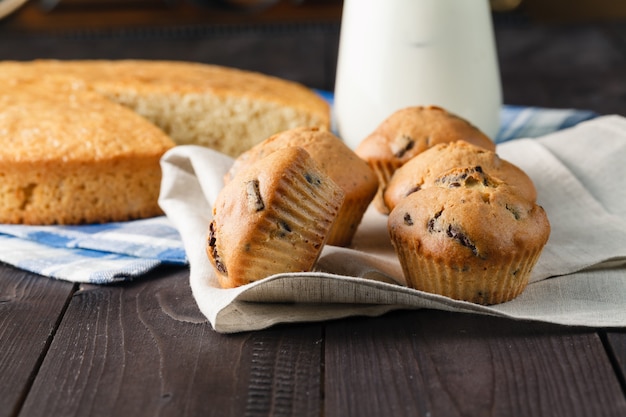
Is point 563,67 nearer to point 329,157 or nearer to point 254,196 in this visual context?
point 329,157

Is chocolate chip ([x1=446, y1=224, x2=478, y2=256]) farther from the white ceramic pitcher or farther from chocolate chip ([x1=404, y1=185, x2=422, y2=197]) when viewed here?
the white ceramic pitcher

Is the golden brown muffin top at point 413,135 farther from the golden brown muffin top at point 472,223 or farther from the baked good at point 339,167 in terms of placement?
the golden brown muffin top at point 472,223

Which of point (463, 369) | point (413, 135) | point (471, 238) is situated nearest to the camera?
point (463, 369)

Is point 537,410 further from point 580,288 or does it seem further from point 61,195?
point 61,195

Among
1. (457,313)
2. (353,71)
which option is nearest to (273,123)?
(353,71)

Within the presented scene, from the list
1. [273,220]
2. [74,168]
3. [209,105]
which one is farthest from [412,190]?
[209,105]
